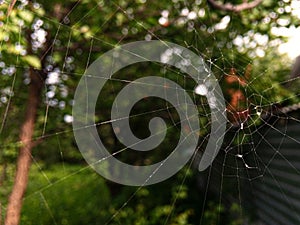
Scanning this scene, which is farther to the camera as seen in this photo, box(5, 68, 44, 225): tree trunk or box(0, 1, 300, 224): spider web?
box(5, 68, 44, 225): tree trunk

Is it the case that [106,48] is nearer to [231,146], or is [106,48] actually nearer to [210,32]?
[210,32]

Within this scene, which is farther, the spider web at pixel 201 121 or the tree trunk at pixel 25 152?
the tree trunk at pixel 25 152

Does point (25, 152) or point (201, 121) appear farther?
point (25, 152)
